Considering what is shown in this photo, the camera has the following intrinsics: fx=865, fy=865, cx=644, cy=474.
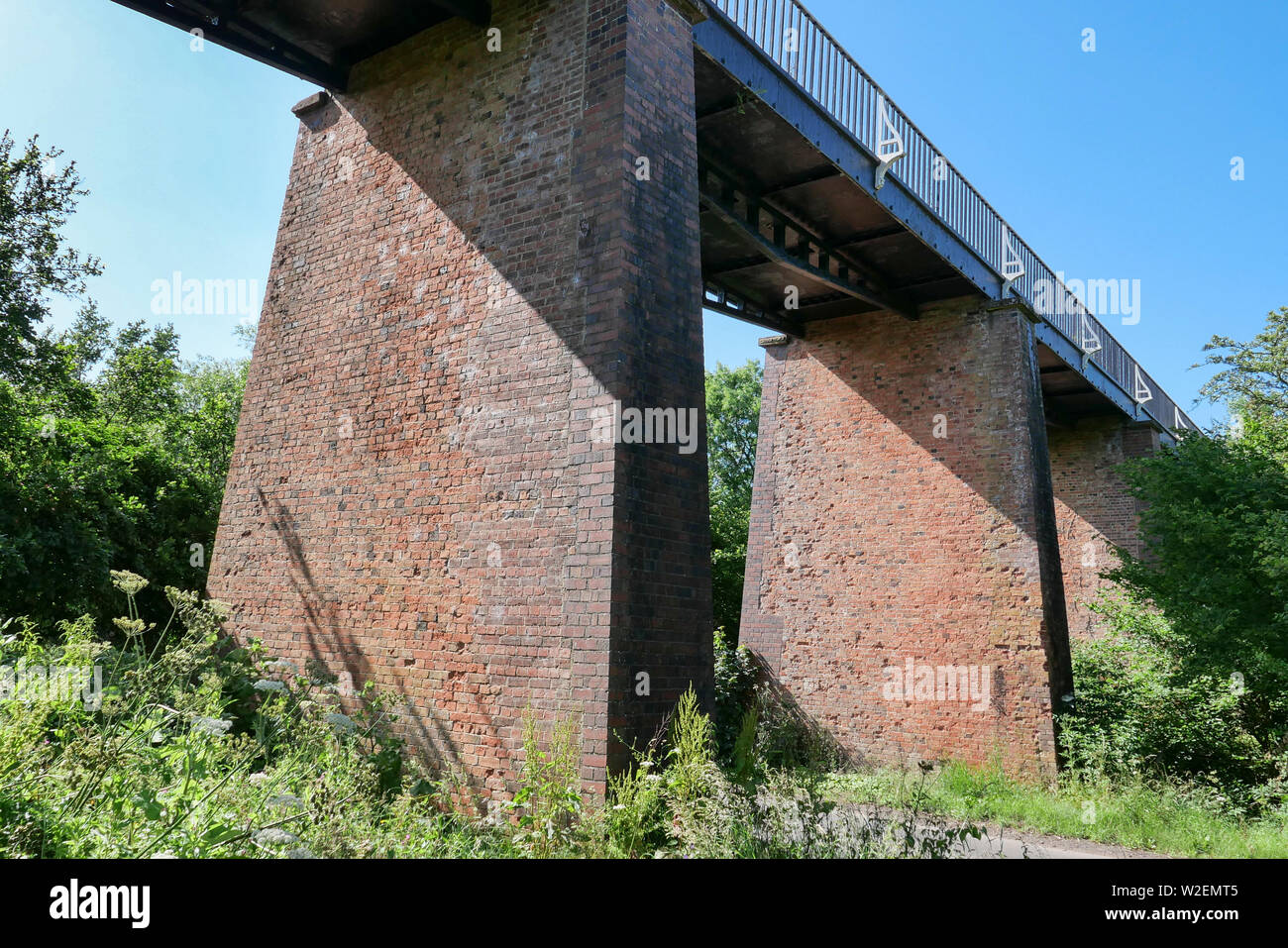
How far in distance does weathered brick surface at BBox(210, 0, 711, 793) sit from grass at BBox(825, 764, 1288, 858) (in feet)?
13.1

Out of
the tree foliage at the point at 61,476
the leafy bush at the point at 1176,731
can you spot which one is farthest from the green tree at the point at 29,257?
the leafy bush at the point at 1176,731

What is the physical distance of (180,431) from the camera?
17312mm

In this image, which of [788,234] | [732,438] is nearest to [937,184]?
[788,234]

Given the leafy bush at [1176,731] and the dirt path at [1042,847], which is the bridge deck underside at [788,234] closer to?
the leafy bush at [1176,731]

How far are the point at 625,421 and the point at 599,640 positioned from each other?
5.13ft

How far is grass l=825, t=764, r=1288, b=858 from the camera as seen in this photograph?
8.90 metres

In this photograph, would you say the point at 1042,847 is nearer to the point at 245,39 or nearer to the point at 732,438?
the point at 245,39

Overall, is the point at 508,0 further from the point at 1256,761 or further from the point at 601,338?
the point at 1256,761

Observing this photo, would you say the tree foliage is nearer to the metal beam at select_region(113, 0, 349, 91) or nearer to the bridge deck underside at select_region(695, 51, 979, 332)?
the metal beam at select_region(113, 0, 349, 91)

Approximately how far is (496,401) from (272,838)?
370 centimetres

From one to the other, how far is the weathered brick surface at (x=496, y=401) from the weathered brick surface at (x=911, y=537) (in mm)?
7543

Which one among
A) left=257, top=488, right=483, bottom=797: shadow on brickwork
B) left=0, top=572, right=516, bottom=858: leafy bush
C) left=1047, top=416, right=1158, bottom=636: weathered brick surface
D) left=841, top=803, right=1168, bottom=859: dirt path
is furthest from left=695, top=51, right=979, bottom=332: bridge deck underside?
left=1047, top=416, right=1158, bottom=636: weathered brick surface

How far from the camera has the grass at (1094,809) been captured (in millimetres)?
8898
